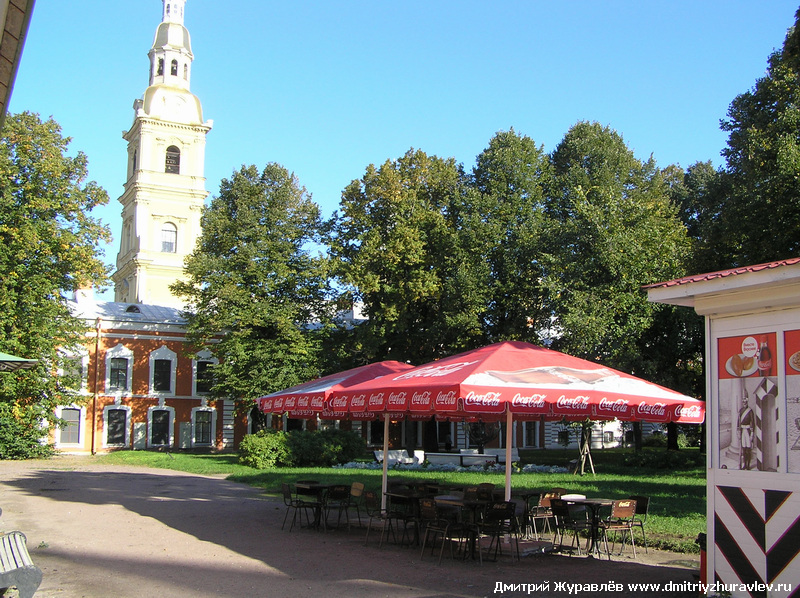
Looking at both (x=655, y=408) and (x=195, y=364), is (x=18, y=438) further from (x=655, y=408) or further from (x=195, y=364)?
(x=655, y=408)

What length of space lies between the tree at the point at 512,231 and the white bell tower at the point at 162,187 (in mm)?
23521

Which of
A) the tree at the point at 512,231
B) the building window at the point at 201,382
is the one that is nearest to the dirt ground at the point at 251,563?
the tree at the point at 512,231

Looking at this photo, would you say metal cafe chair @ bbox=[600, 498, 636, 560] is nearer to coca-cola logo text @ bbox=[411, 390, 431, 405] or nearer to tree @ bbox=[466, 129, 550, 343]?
coca-cola logo text @ bbox=[411, 390, 431, 405]

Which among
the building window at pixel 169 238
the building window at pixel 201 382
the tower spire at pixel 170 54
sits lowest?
the building window at pixel 201 382

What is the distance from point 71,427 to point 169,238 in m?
16.3

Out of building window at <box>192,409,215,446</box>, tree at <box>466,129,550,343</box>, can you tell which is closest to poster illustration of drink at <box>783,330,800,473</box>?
tree at <box>466,129,550,343</box>

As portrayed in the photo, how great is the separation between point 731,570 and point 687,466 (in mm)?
21972

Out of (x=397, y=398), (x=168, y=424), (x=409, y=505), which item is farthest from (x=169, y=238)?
(x=397, y=398)

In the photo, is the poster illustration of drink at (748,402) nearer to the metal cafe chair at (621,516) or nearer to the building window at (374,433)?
the metal cafe chair at (621,516)

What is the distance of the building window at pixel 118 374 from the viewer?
38844 millimetres

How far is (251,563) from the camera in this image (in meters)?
9.87

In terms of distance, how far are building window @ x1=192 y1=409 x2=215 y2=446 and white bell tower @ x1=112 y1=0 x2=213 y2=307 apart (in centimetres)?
1007

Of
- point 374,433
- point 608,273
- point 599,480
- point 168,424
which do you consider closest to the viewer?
point 599,480

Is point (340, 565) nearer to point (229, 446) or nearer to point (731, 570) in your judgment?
point (731, 570)
